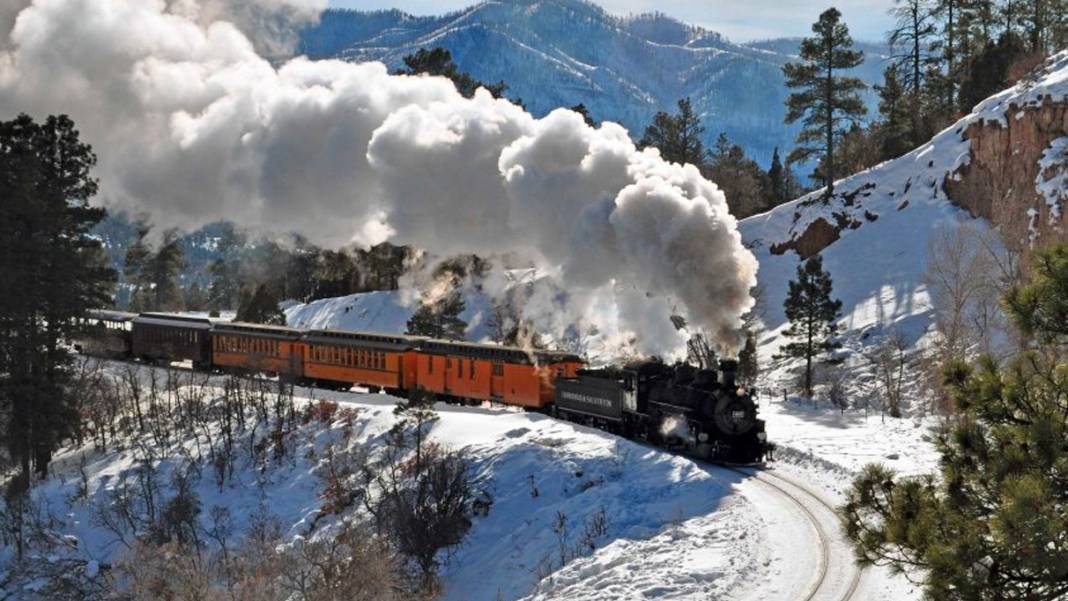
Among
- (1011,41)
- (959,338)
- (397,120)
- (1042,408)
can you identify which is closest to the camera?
(1042,408)

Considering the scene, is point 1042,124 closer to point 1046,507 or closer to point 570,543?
point 570,543

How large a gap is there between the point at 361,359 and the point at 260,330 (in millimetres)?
8084

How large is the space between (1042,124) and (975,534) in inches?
1842

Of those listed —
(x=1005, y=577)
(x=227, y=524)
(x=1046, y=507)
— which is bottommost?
(x=227, y=524)

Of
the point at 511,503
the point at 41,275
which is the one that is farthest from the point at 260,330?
the point at 511,503

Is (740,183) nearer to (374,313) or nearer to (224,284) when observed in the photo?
(374,313)

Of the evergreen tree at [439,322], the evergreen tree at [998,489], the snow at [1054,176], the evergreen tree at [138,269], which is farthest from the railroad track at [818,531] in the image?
the evergreen tree at [138,269]

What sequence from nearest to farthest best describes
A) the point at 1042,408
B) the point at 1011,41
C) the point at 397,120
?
the point at 1042,408
the point at 397,120
the point at 1011,41

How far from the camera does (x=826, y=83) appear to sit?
61.5 m

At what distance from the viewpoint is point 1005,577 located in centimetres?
894

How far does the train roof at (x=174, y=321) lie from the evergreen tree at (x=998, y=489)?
145 ft

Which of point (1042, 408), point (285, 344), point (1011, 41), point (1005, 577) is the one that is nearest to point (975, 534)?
point (1005, 577)

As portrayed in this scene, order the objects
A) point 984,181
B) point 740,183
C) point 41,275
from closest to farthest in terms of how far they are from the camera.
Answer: point 41,275, point 984,181, point 740,183

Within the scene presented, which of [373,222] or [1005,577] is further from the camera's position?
[373,222]
